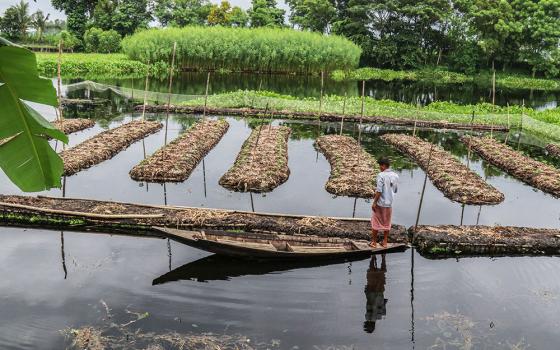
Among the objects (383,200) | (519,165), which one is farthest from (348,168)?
(383,200)

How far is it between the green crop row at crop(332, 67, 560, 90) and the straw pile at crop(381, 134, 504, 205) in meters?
28.2

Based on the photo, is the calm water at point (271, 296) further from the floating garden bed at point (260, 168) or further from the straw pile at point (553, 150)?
the straw pile at point (553, 150)

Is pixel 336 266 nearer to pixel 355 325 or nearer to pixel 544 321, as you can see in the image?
pixel 355 325

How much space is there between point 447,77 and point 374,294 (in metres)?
45.3

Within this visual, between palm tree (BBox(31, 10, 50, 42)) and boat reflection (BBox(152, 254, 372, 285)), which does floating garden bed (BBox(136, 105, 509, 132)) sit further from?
palm tree (BBox(31, 10, 50, 42))

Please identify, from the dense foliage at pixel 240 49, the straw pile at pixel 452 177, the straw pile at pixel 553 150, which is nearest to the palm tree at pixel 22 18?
the dense foliage at pixel 240 49

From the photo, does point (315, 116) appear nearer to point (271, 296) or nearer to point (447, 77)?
point (271, 296)

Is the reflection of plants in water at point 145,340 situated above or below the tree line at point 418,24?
below

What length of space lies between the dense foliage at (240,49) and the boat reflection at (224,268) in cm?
3521

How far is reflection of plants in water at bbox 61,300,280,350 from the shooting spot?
259 inches

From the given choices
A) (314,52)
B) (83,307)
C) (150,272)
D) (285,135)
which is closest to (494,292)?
(150,272)

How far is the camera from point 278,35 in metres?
44.1

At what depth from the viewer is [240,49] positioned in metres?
43.0

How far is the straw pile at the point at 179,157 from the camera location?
13.6 meters
